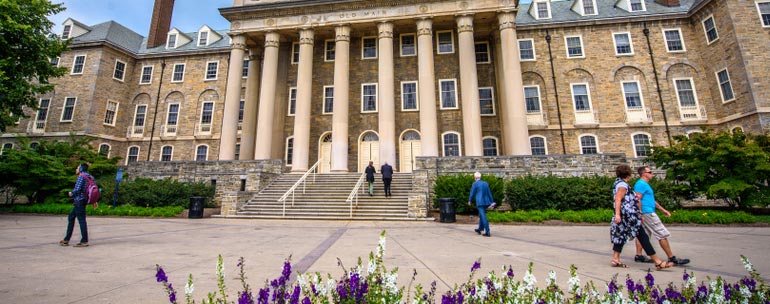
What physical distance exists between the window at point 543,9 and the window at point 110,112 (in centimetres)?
3826

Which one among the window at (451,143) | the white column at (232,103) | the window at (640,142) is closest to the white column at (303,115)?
the white column at (232,103)

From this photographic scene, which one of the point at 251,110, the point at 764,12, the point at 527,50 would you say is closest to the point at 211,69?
the point at 251,110

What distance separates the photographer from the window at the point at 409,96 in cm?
2448

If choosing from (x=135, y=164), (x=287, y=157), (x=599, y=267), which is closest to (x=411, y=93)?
(x=287, y=157)

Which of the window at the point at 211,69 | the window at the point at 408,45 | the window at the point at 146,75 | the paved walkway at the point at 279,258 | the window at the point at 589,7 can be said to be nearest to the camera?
the paved walkway at the point at 279,258

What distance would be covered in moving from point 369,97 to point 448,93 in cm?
592

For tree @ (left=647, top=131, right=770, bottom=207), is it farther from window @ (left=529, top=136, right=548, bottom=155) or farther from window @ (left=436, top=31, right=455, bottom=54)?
window @ (left=436, top=31, right=455, bottom=54)

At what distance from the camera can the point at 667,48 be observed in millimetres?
24875

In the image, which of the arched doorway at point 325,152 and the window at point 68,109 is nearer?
the arched doorway at point 325,152

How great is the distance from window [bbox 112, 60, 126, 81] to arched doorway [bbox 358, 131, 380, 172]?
80.6ft

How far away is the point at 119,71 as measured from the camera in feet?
102

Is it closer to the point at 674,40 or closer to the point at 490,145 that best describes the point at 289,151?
the point at 490,145

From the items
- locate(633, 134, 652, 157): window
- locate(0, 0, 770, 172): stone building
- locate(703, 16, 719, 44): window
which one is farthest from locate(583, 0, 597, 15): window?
locate(633, 134, 652, 157): window

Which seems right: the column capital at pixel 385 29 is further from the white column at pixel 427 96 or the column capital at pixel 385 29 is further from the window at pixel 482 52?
the window at pixel 482 52
